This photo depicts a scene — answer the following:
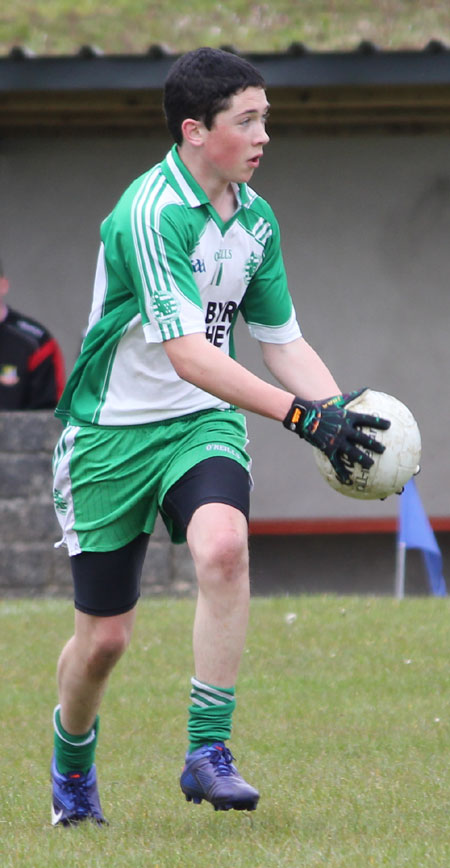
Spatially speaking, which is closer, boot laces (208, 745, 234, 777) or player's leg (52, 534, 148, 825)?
boot laces (208, 745, 234, 777)

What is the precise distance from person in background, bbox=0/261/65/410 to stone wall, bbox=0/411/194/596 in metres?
0.36

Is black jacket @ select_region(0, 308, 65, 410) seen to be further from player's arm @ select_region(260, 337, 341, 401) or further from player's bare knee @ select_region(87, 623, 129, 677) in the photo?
player's bare knee @ select_region(87, 623, 129, 677)

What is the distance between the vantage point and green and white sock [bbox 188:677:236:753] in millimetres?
4461

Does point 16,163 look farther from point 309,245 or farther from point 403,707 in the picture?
point 403,707

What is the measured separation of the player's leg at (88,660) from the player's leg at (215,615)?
1.11 ft

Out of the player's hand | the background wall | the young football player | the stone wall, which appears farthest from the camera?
the background wall

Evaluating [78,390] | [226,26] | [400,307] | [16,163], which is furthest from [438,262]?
[78,390]

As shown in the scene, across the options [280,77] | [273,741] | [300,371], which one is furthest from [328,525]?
[300,371]

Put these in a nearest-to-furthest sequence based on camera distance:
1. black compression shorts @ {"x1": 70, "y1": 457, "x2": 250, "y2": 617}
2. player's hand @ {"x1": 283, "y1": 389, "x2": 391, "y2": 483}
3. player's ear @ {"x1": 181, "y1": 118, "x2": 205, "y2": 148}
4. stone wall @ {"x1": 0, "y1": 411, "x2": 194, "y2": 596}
Answer: player's hand @ {"x1": 283, "y1": 389, "x2": 391, "y2": 483} → black compression shorts @ {"x1": 70, "y1": 457, "x2": 250, "y2": 617} → player's ear @ {"x1": 181, "y1": 118, "x2": 205, "y2": 148} → stone wall @ {"x1": 0, "y1": 411, "x2": 194, "y2": 596}

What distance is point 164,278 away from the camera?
448cm

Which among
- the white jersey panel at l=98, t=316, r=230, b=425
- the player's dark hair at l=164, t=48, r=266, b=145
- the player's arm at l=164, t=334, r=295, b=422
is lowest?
the white jersey panel at l=98, t=316, r=230, b=425

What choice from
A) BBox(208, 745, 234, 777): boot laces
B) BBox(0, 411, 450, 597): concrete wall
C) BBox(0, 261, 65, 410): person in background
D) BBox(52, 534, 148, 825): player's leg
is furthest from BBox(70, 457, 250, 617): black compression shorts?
BBox(0, 261, 65, 410): person in background

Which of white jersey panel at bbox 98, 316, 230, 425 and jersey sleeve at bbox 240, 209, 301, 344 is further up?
jersey sleeve at bbox 240, 209, 301, 344

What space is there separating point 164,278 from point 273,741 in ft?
8.22
